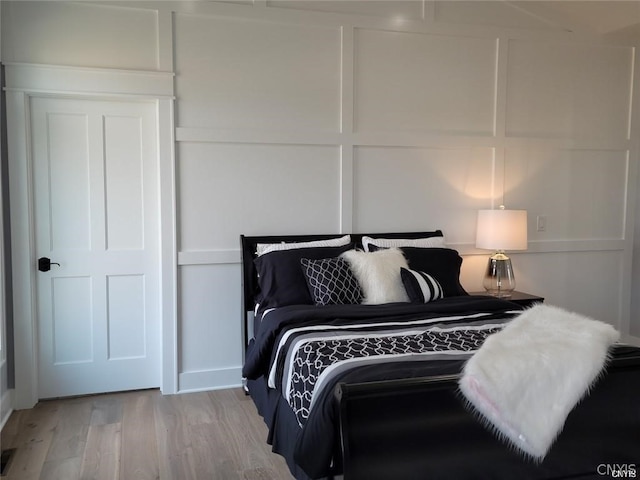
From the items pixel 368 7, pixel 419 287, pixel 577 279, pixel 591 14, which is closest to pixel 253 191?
pixel 419 287

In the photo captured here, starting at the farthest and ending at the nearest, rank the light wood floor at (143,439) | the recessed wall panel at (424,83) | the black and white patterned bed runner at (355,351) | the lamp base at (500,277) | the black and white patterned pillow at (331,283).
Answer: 1. the lamp base at (500,277)
2. the recessed wall panel at (424,83)
3. the black and white patterned pillow at (331,283)
4. the light wood floor at (143,439)
5. the black and white patterned bed runner at (355,351)

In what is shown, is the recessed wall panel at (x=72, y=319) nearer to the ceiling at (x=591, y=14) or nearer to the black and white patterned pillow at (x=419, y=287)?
the black and white patterned pillow at (x=419, y=287)

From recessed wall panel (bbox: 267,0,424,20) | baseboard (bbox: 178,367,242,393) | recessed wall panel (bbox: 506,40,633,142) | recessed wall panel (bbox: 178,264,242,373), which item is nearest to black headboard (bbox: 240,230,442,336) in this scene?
recessed wall panel (bbox: 178,264,242,373)

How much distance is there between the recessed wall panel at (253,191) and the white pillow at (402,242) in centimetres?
27

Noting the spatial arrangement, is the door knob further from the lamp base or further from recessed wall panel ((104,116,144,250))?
the lamp base

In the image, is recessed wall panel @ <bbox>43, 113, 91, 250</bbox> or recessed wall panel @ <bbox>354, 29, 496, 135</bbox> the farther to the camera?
recessed wall panel @ <bbox>354, 29, 496, 135</bbox>

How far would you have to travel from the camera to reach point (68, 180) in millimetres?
3529

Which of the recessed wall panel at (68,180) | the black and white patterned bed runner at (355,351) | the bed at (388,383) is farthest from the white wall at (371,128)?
the black and white patterned bed runner at (355,351)

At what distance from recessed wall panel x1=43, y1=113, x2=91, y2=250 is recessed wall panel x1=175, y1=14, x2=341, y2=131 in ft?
2.12

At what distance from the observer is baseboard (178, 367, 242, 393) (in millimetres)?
3723

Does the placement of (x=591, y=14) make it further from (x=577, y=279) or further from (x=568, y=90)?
(x=577, y=279)

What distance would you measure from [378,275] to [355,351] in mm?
1075

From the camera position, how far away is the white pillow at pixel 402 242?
3822mm

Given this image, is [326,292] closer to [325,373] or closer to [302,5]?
[325,373]
